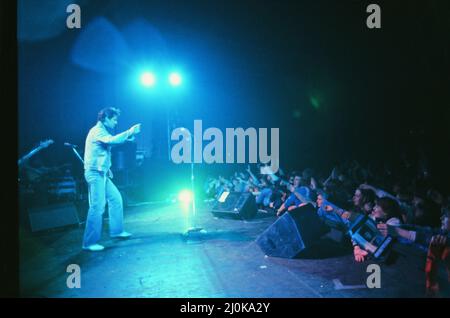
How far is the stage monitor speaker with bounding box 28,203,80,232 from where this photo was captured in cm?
577

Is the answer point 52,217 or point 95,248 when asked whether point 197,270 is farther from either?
point 52,217

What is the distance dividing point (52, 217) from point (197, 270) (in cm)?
367

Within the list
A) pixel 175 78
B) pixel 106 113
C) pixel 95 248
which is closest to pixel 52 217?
pixel 95 248

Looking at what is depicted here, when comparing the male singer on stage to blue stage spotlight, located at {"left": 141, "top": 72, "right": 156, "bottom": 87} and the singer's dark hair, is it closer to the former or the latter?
the singer's dark hair

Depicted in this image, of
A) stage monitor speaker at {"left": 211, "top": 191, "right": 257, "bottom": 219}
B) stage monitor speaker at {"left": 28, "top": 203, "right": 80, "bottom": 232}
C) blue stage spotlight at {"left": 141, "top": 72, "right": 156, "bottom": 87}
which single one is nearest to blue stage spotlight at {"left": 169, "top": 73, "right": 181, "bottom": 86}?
blue stage spotlight at {"left": 141, "top": 72, "right": 156, "bottom": 87}

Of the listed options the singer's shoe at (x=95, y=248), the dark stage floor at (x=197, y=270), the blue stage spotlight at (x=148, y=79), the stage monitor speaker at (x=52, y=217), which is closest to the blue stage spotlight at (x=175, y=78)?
the blue stage spotlight at (x=148, y=79)

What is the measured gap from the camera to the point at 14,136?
156 inches

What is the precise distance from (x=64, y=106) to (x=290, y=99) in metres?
8.22

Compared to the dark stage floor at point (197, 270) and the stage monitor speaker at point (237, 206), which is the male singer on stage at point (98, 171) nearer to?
the dark stage floor at point (197, 270)

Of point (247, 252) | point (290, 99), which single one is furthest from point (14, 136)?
point (290, 99)

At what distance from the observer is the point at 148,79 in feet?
37.8

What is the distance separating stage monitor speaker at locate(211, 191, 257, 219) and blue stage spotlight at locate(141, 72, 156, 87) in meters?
6.28

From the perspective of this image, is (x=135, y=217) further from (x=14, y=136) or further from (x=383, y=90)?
(x=383, y=90)

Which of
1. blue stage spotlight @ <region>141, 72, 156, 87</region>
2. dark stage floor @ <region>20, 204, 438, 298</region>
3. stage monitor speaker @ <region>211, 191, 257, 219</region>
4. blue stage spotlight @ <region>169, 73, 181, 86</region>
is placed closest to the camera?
dark stage floor @ <region>20, 204, 438, 298</region>
